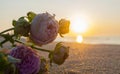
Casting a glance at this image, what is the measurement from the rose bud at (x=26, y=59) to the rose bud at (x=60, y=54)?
0.05 m

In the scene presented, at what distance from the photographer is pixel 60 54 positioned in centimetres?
108

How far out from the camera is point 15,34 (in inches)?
44.1

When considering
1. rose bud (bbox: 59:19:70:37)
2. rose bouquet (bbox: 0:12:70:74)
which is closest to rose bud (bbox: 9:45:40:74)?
rose bouquet (bbox: 0:12:70:74)

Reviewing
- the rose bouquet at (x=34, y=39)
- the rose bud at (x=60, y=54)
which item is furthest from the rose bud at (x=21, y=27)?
the rose bud at (x=60, y=54)

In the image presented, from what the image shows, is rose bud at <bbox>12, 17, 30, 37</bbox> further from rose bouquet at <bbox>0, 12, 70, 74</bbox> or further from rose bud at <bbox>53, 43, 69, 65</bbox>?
rose bud at <bbox>53, 43, 69, 65</bbox>

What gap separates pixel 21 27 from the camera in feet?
3.53

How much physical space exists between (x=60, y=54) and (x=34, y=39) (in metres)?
0.09

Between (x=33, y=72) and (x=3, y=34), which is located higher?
(x=3, y=34)

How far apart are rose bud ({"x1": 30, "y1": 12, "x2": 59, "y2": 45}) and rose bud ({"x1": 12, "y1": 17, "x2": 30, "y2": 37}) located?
0.02 m

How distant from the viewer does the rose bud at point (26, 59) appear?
1040mm

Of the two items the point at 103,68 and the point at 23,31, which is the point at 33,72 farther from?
the point at 103,68

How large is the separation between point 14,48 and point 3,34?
0.26ft

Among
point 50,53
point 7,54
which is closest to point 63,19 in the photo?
point 50,53

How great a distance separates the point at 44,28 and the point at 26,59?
0.32 ft
